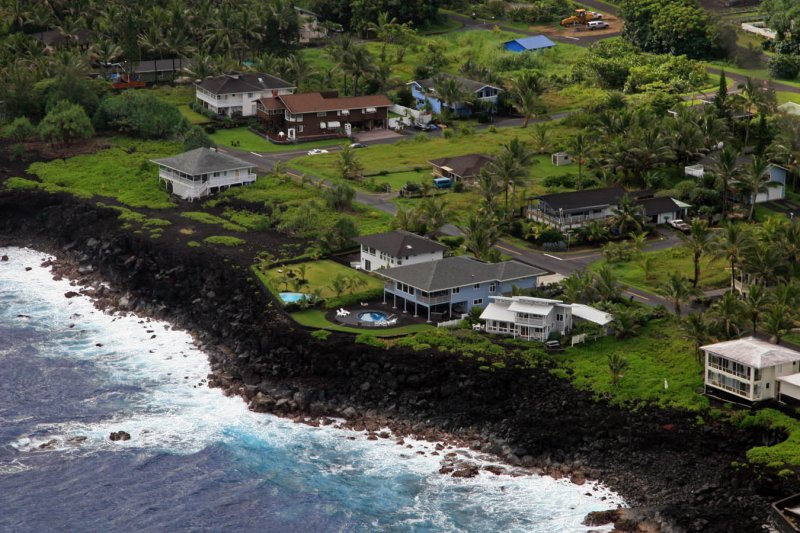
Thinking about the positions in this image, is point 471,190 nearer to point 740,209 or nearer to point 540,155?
point 540,155

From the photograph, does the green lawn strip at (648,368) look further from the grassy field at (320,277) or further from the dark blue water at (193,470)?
the grassy field at (320,277)

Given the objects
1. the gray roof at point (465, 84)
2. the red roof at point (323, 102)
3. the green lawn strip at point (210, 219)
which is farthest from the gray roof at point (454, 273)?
the gray roof at point (465, 84)

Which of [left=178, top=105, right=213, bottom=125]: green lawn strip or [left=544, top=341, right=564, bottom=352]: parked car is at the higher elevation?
[left=178, top=105, right=213, bottom=125]: green lawn strip

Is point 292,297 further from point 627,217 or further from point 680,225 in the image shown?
point 680,225

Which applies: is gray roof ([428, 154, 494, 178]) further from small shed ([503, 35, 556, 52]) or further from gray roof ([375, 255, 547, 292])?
small shed ([503, 35, 556, 52])

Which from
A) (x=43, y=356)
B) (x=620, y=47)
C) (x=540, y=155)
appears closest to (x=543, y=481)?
(x=43, y=356)

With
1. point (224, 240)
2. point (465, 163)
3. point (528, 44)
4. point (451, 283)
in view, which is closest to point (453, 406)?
point (451, 283)

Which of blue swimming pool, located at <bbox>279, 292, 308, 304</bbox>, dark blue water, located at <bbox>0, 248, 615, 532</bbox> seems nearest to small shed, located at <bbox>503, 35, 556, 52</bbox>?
blue swimming pool, located at <bbox>279, 292, 308, 304</bbox>
